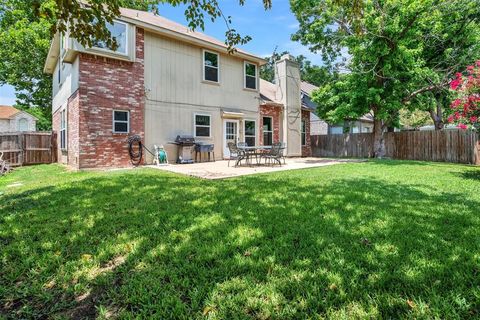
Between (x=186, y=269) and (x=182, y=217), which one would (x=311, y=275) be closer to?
(x=186, y=269)

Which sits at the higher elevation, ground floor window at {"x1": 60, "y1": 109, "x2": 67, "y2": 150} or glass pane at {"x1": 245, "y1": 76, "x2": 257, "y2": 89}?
glass pane at {"x1": 245, "y1": 76, "x2": 257, "y2": 89}

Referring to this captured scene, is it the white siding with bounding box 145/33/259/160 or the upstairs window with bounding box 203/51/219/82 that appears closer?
the white siding with bounding box 145/33/259/160

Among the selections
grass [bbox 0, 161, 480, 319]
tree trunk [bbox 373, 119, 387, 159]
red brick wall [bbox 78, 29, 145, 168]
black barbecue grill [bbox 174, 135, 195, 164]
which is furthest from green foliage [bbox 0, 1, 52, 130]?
tree trunk [bbox 373, 119, 387, 159]

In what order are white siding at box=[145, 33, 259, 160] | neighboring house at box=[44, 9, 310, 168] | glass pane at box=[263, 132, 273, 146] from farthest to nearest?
glass pane at box=[263, 132, 273, 146] → white siding at box=[145, 33, 259, 160] → neighboring house at box=[44, 9, 310, 168]

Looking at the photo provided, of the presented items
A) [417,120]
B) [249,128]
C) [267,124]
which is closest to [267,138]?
[267,124]

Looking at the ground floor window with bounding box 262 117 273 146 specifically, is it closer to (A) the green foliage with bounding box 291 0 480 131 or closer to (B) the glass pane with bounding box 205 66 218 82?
(A) the green foliage with bounding box 291 0 480 131

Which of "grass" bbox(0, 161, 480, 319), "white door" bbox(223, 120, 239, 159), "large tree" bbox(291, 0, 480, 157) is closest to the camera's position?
"grass" bbox(0, 161, 480, 319)

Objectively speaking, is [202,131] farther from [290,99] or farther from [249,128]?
[290,99]

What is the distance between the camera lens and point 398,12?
37.2ft

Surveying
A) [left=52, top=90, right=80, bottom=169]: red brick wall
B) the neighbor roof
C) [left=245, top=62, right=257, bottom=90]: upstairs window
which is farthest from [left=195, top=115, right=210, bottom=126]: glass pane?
the neighbor roof

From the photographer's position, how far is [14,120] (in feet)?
107

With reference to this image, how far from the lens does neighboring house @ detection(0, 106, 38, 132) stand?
32.2m

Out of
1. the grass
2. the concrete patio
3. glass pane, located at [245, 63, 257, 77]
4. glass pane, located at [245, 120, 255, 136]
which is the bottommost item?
the grass

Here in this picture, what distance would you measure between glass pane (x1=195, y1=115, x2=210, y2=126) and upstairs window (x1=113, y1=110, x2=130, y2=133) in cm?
313
